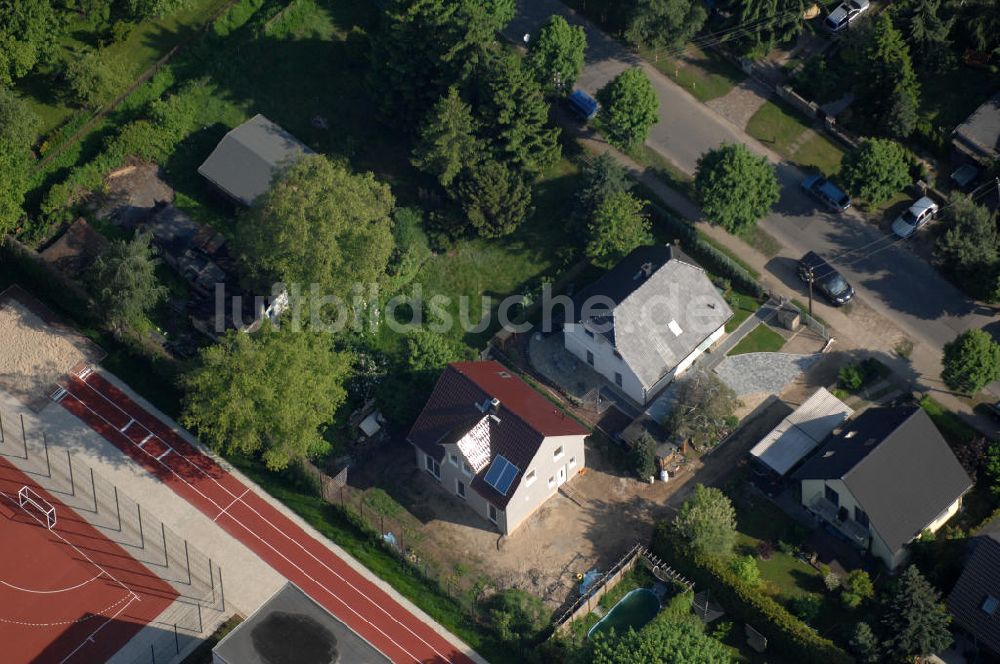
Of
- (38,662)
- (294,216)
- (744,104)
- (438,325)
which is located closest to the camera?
(38,662)

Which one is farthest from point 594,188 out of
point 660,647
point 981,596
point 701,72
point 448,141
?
point 981,596

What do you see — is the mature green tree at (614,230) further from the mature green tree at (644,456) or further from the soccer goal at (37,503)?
the soccer goal at (37,503)

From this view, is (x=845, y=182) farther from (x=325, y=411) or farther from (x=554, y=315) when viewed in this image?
(x=325, y=411)

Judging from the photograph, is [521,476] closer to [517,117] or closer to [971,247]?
[517,117]

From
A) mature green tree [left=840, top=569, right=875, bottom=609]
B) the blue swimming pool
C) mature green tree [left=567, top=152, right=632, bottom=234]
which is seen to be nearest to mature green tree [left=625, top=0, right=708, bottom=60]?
mature green tree [left=567, top=152, right=632, bottom=234]

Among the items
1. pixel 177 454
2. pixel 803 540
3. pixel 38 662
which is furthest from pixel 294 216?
pixel 803 540

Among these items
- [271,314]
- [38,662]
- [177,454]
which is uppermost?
[271,314]

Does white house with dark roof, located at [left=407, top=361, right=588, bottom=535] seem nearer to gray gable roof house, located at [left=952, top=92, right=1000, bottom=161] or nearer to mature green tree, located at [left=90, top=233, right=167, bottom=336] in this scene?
mature green tree, located at [left=90, top=233, right=167, bottom=336]
